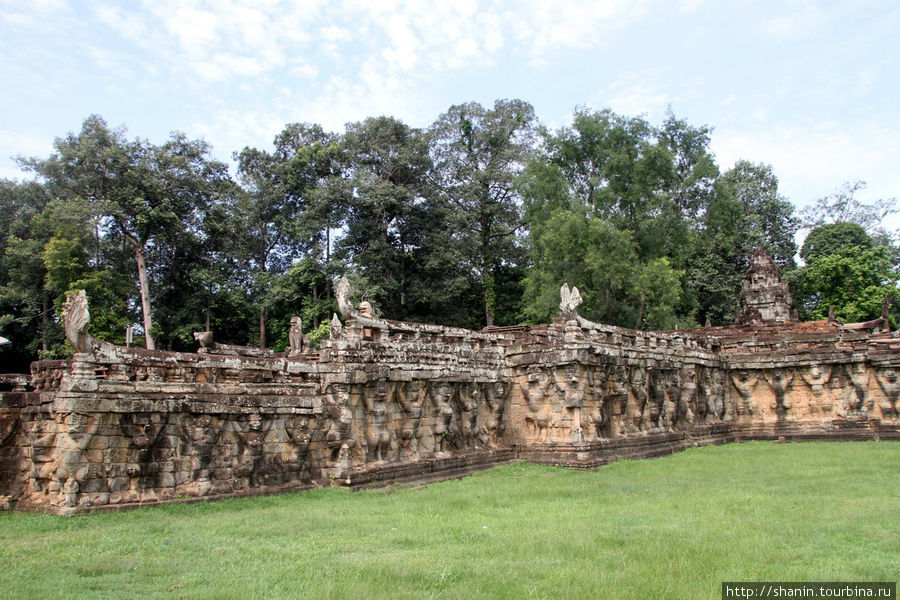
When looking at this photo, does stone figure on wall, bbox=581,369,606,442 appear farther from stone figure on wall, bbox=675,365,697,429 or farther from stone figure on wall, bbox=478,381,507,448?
stone figure on wall, bbox=675,365,697,429

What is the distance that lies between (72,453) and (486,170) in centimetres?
3269

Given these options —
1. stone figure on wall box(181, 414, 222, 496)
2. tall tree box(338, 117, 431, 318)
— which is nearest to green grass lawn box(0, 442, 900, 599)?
stone figure on wall box(181, 414, 222, 496)

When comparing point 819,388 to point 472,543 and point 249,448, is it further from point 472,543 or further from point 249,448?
point 249,448

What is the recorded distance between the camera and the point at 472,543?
322 inches

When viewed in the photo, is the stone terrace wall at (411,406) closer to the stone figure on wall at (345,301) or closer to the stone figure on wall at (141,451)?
the stone figure on wall at (141,451)

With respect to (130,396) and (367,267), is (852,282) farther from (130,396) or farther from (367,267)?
(130,396)

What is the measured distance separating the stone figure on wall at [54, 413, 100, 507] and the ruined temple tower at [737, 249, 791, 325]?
1244 inches

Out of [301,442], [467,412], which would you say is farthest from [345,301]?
[467,412]

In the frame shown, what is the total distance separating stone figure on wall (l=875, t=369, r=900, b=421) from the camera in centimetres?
2270

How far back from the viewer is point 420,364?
1503 centimetres

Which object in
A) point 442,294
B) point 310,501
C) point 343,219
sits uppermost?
point 343,219

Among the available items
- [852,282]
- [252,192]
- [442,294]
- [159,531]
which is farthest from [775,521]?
[852,282]

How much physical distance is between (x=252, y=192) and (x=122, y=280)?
9.25m

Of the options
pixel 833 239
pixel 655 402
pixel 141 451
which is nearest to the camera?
pixel 141 451
